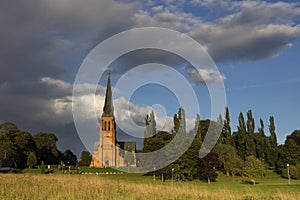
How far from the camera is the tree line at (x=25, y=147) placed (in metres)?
70.8

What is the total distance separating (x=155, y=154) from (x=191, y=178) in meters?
9.49

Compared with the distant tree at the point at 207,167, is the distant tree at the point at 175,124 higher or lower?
higher

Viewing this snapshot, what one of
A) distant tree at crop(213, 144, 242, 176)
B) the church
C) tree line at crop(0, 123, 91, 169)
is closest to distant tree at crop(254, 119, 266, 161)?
distant tree at crop(213, 144, 242, 176)

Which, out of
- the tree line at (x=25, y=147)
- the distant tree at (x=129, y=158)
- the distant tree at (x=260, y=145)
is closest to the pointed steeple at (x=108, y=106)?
the distant tree at (x=129, y=158)

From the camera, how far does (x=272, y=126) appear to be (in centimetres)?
7806

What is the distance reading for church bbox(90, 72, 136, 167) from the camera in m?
111

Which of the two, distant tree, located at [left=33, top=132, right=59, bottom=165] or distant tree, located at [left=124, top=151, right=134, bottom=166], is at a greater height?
distant tree, located at [left=33, top=132, right=59, bottom=165]

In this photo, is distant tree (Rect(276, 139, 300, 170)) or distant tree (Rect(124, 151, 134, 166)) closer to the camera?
distant tree (Rect(276, 139, 300, 170))

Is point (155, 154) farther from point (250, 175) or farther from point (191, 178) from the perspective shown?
point (250, 175)

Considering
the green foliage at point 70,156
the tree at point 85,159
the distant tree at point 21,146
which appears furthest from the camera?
the tree at point 85,159

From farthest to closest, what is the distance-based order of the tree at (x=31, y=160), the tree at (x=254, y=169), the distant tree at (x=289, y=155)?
the tree at (x=31, y=160) < the distant tree at (x=289, y=155) < the tree at (x=254, y=169)

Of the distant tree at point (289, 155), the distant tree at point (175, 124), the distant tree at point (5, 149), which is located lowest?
the distant tree at point (289, 155)

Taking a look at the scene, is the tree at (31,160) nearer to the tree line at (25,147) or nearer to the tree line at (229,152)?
the tree line at (25,147)

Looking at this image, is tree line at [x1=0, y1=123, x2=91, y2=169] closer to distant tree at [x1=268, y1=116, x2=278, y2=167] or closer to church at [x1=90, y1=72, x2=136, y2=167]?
church at [x1=90, y1=72, x2=136, y2=167]
